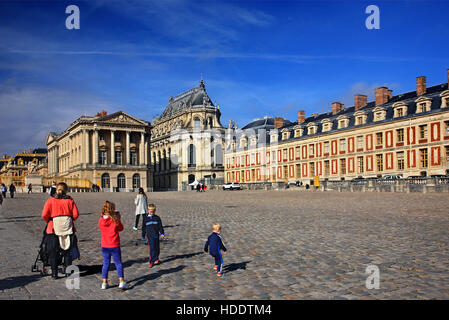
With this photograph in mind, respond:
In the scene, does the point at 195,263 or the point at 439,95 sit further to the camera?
the point at 439,95

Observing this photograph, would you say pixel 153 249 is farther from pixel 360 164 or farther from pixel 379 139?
pixel 360 164

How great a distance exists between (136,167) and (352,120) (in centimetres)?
4665

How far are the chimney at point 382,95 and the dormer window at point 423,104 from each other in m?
6.32

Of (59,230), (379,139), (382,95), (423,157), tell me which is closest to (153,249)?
(59,230)

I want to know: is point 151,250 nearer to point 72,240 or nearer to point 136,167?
point 72,240

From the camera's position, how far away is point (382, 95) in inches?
2140

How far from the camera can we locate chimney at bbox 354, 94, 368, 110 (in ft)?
189

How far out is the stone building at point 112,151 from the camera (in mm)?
82750

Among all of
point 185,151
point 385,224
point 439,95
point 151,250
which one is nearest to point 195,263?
point 151,250

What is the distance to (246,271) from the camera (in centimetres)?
796

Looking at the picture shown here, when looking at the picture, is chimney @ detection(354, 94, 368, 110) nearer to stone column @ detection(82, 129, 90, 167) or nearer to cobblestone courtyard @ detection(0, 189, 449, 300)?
cobblestone courtyard @ detection(0, 189, 449, 300)

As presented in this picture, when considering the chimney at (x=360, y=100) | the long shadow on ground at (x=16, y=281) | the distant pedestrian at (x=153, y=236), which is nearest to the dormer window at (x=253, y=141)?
the chimney at (x=360, y=100)

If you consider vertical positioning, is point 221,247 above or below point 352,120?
below

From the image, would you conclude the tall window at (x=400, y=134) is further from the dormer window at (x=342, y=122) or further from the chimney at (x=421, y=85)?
the dormer window at (x=342, y=122)
